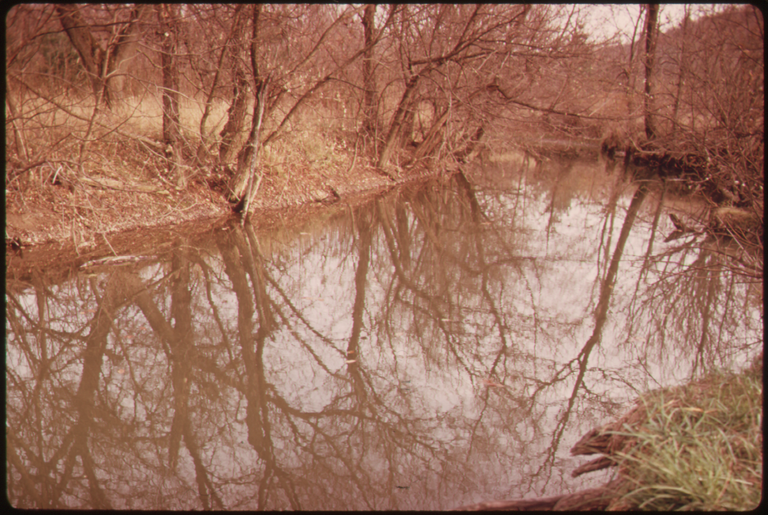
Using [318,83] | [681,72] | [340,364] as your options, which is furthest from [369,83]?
[340,364]

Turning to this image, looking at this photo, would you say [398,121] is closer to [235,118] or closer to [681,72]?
[235,118]

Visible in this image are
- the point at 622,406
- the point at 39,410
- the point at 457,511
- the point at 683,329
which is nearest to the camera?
the point at 457,511

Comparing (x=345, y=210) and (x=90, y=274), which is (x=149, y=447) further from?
(x=345, y=210)

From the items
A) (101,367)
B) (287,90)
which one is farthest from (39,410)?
(287,90)

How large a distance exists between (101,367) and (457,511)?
12.6 feet

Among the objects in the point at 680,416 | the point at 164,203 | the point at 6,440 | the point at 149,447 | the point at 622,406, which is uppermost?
the point at 164,203

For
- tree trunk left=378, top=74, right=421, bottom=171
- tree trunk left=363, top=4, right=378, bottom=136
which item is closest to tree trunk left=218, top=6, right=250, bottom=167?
tree trunk left=363, top=4, right=378, bottom=136

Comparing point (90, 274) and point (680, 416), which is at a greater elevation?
point (90, 274)

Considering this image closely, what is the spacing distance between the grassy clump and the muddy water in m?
0.74

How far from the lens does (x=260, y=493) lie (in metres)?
3.83

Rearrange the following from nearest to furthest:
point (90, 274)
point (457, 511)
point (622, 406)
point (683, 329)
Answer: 1. point (457, 511)
2. point (622, 406)
3. point (683, 329)
4. point (90, 274)

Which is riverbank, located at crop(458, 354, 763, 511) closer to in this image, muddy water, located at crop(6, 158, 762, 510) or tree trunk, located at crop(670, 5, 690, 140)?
muddy water, located at crop(6, 158, 762, 510)

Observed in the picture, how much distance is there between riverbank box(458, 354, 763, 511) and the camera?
114 inches

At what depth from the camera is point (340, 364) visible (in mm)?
5816
